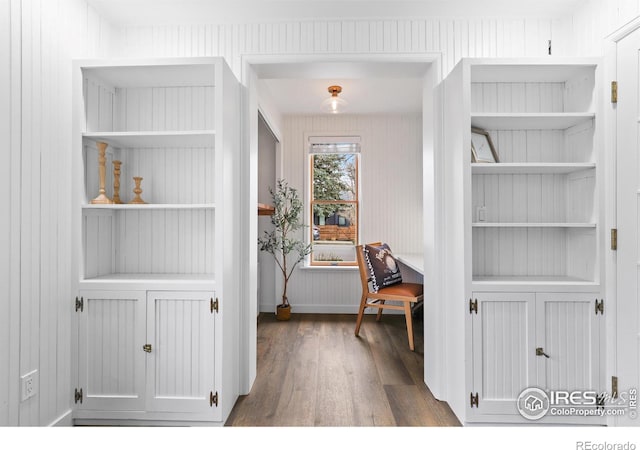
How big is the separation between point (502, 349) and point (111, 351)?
2269mm

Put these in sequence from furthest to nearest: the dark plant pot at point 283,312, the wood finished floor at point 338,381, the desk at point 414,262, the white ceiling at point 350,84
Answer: the dark plant pot at point 283,312, the desk at point 414,262, the white ceiling at point 350,84, the wood finished floor at point 338,381

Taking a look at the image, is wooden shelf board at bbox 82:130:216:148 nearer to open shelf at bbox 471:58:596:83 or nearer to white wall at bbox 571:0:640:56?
open shelf at bbox 471:58:596:83

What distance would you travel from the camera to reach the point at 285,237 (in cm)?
484

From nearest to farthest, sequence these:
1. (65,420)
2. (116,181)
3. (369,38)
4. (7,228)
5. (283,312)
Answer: (7,228), (65,420), (116,181), (369,38), (283,312)

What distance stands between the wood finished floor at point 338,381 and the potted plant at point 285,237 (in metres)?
0.70

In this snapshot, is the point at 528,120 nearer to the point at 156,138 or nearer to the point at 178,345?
the point at 156,138

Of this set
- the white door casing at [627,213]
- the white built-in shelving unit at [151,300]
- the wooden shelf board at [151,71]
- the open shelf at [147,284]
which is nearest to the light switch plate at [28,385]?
the white built-in shelving unit at [151,300]

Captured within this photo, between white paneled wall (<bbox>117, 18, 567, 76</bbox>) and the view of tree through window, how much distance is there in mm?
2486

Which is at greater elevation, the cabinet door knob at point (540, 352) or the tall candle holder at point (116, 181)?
the tall candle holder at point (116, 181)

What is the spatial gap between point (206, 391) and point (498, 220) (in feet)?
6.88

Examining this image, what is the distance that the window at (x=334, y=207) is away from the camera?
198 inches

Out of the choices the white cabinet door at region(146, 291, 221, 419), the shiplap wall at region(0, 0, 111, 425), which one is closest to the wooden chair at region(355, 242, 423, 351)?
the white cabinet door at region(146, 291, 221, 419)

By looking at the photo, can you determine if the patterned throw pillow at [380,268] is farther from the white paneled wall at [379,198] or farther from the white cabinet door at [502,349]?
the white cabinet door at [502,349]

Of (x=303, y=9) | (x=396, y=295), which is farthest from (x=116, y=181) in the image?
(x=396, y=295)
